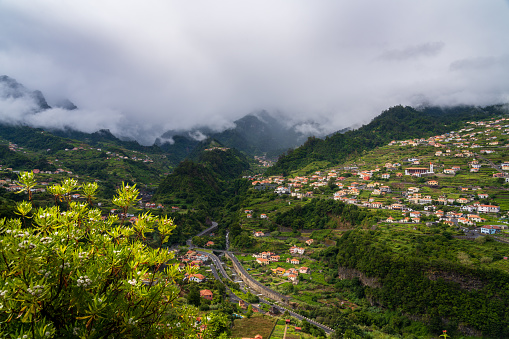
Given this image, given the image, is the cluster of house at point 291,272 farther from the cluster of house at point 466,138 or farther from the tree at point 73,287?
the cluster of house at point 466,138

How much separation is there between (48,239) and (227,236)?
49490 mm

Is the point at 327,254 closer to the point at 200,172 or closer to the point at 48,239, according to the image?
the point at 48,239

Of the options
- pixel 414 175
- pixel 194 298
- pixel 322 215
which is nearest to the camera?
pixel 194 298

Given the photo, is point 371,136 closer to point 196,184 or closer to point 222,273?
point 196,184

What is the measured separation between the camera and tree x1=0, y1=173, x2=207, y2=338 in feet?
7.63

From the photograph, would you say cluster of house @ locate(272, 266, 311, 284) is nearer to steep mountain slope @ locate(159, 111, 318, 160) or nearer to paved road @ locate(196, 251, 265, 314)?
paved road @ locate(196, 251, 265, 314)

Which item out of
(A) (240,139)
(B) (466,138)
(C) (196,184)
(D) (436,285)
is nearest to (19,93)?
(C) (196,184)

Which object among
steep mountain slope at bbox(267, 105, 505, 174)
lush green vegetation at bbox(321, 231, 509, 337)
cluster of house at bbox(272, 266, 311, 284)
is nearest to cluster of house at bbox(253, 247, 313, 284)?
cluster of house at bbox(272, 266, 311, 284)

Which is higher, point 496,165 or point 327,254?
point 496,165

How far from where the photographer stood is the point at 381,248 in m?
29.7

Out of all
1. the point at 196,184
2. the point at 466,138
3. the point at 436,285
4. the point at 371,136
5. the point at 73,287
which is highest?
the point at 371,136

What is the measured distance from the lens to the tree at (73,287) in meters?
2.32

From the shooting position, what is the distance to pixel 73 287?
8.68 ft

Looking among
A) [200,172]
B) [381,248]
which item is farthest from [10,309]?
[200,172]
